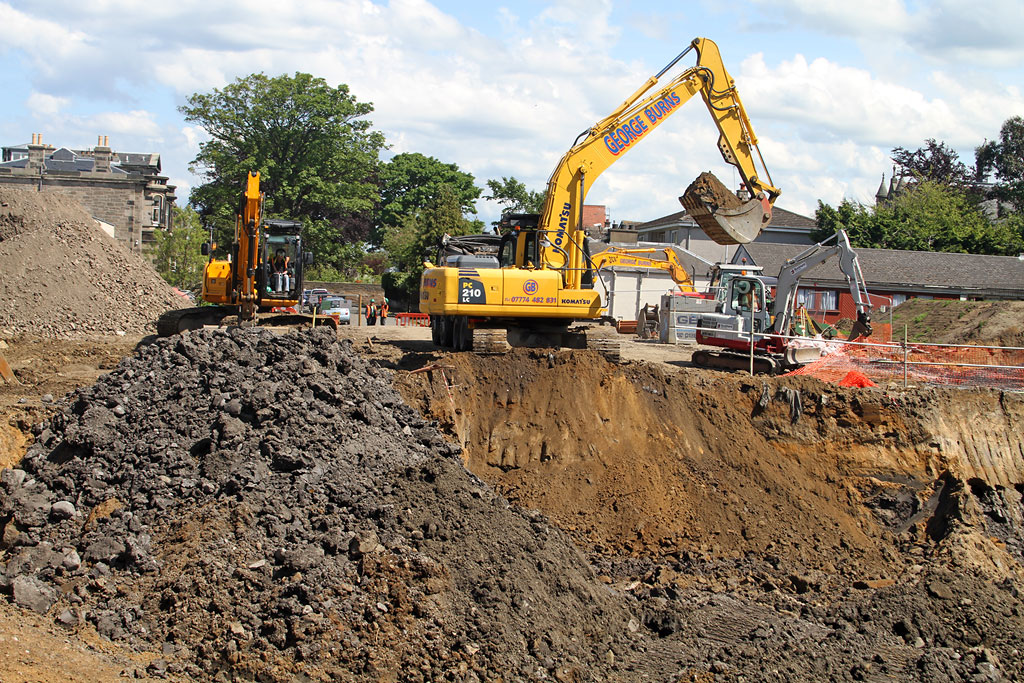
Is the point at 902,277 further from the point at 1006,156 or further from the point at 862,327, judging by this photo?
the point at 1006,156

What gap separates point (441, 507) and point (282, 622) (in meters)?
2.10

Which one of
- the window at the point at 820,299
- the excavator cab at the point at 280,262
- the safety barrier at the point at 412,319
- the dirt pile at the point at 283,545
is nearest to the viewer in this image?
the dirt pile at the point at 283,545

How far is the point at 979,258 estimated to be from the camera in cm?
3856

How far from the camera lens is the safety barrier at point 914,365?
16094 mm

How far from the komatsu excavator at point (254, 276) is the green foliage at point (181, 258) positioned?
19334 millimetres

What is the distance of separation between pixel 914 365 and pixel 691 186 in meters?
5.74

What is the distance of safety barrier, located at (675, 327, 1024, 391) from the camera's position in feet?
52.8

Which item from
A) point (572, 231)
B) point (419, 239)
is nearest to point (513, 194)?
point (419, 239)

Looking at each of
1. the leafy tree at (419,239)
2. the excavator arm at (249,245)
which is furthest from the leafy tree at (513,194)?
the excavator arm at (249,245)

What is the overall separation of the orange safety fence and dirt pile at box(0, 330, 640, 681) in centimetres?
928

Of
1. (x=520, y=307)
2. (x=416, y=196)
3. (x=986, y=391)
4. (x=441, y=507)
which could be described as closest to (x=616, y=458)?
(x=520, y=307)

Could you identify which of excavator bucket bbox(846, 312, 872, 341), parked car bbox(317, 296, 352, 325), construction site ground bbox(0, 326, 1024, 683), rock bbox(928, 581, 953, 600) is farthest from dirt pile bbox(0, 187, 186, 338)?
rock bbox(928, 581, 953, 600)

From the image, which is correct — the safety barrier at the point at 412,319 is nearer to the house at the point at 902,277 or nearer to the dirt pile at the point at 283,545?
the house at the point at 902,277

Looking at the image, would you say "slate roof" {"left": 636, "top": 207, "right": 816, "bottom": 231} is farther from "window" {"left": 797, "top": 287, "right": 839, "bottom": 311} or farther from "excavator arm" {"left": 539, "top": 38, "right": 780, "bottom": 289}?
"excavator arm" {"left": 539, "top": 38, "right": 780, "bottom": 289}
